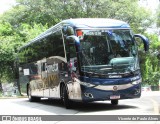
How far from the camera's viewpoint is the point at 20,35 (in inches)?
1793

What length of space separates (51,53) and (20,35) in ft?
90.0

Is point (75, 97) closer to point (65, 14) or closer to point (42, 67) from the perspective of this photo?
point (42, 67)

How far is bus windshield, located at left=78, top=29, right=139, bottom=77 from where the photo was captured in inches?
583

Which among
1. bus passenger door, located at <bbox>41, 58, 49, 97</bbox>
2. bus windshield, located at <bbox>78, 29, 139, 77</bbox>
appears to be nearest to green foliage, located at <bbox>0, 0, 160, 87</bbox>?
bus passenger door, located at <bbox>41, 58, 49, 97</bbox>

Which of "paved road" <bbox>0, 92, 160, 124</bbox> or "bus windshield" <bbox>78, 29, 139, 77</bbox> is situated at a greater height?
"bus windshield" <bbox>78, 29, 139, 77</bbox>

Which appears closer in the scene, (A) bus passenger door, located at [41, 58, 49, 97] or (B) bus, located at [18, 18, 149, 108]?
(B) bus, located at [18, 18, 149, 108]

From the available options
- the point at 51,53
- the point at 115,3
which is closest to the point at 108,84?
the point at 51,53

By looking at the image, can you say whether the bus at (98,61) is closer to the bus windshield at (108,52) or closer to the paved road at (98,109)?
the bus windshield at (108,52)

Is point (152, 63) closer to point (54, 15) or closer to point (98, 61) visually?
point (54, 15)

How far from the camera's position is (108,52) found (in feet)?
49.2

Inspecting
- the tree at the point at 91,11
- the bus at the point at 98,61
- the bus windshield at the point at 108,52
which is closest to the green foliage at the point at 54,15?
the tree at the point at 91,11

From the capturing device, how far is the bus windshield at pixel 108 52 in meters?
14.8

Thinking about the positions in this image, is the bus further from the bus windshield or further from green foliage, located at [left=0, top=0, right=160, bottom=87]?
green foliage, located at [left=0, top=0, right=160, bottom=87]

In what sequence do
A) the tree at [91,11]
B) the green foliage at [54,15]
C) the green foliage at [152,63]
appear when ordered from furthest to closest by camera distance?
the green foliage at [152,63] → the tree at [91,11] → the green foliage at [54,15]
